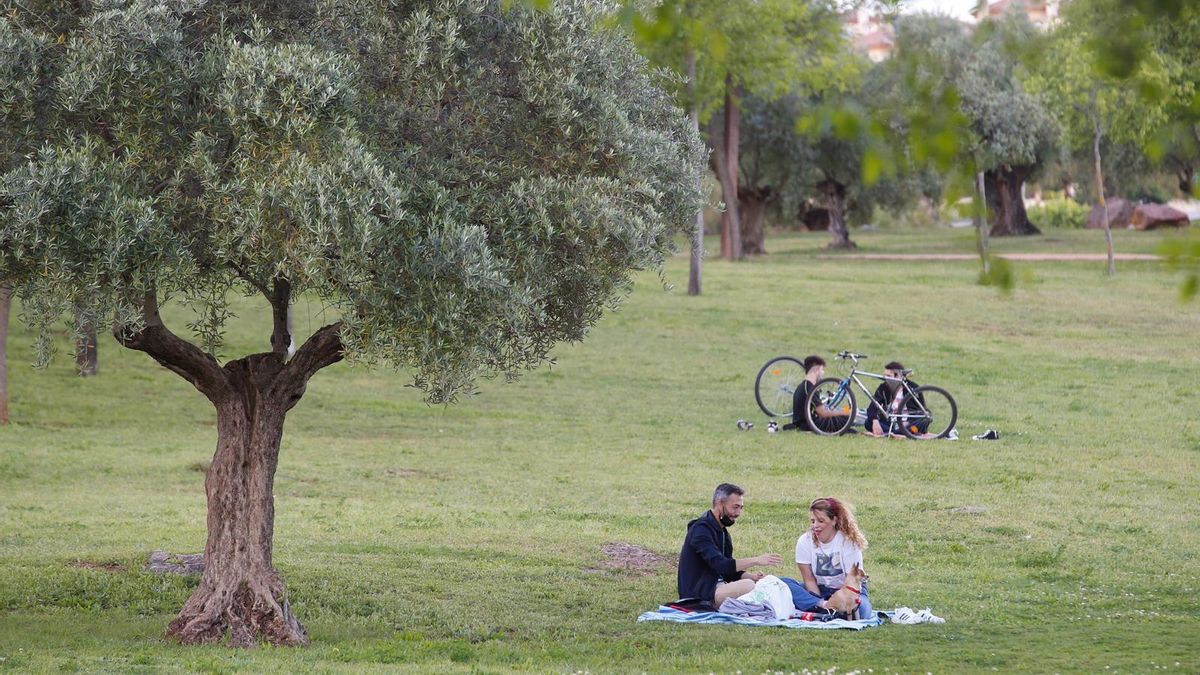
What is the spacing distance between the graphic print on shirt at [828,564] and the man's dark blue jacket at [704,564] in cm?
62

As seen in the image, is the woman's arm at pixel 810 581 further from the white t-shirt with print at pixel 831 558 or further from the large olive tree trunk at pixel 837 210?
the large olive tree trunk at pixel 837 210

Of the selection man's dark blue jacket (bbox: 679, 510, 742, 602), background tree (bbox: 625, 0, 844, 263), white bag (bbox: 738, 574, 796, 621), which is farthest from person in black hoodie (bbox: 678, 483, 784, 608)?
background tree (bbox: 625, 0, 844, 263)

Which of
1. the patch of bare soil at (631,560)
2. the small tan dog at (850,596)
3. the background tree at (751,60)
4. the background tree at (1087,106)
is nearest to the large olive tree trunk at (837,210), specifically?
the background tree at (751,60)

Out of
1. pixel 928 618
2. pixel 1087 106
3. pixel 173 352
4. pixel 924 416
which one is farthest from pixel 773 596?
pixel 1087 106

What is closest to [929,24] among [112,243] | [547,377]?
[547,377]

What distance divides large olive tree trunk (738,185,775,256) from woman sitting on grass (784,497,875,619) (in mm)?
43278

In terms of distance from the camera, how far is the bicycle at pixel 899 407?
21.1 meters

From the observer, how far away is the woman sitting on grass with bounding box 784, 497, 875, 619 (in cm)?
1138

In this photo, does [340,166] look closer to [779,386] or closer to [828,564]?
[828,564]

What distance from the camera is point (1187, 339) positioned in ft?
102

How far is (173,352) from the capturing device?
34.3 ft

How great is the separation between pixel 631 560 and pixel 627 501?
3.09 metres

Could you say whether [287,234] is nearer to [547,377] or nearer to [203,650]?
[203,650]

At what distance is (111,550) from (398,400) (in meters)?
12.0
